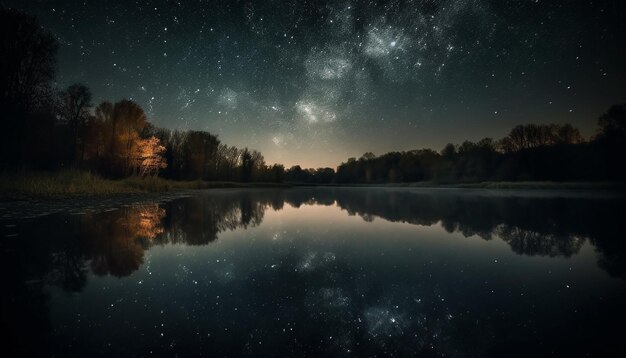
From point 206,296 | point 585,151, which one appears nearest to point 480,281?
point 206,296

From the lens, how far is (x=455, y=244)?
22.5ft

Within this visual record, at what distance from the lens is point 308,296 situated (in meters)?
3.70

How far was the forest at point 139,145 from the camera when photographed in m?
18.8

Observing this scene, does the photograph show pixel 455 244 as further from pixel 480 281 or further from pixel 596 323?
pixel 596 323

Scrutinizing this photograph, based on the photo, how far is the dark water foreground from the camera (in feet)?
8.23

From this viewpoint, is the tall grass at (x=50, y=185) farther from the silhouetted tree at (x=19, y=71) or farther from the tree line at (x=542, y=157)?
the tree line at (x=542, y=157)

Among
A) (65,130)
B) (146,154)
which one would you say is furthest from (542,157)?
(65,130)

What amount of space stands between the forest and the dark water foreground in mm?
18871

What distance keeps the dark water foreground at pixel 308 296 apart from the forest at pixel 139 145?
18871mm

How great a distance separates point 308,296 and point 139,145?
3714 cm

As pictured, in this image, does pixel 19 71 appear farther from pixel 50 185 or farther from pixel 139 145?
pixel 139 145

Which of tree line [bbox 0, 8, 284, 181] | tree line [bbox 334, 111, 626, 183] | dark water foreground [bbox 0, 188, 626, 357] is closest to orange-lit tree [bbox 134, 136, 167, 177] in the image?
tree line [bbox 0, 8, 284, 181]

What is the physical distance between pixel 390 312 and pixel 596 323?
2080 millimetres

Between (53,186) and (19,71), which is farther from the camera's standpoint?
(19,71)
